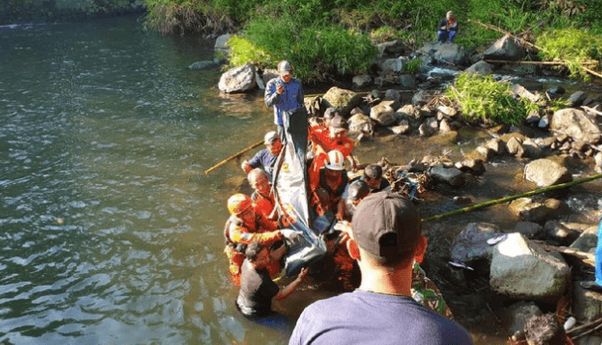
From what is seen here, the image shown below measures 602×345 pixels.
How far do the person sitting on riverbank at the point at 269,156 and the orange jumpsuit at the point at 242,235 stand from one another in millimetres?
1144

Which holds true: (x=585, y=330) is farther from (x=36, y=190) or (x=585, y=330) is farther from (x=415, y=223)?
(x=36, y=190)

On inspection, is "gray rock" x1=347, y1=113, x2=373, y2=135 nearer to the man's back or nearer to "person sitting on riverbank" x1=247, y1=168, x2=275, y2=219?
"person sitting on riverbank" x1=247, y1=168, x2=275, y2=219

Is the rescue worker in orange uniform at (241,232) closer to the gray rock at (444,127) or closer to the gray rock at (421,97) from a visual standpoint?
the gray rock at (444,127)

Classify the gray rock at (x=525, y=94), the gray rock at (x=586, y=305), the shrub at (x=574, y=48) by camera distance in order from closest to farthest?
1. the gray rock at (x=586, y=305)
2. the gray rock at (x=525, y=94)
3. the shrub at (x=574, y=48)

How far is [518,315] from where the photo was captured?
6.21m

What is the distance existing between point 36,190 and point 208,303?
5977 mm

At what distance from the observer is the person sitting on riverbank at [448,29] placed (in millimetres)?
20016

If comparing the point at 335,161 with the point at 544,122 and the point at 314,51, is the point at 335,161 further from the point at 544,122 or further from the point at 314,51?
the point at 314,51

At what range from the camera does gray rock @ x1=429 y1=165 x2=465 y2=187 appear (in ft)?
32.4

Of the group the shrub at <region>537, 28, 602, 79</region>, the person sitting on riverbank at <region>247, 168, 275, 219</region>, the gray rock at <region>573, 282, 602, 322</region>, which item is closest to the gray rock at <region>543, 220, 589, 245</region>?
the gray rock at <region>573, 282, 602, 322</region>

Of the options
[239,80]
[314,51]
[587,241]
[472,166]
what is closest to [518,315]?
[587,241]

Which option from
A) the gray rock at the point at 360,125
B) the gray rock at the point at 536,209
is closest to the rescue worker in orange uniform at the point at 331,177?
the gray rock at the point at 536,209

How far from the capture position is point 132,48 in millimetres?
25031

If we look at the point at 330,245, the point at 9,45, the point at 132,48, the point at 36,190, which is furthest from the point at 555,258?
the point at 9,45
